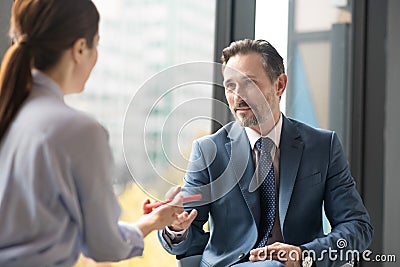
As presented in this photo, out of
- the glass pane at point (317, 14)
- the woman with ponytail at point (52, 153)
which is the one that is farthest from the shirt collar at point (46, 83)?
the glass pane at point (317, 14)

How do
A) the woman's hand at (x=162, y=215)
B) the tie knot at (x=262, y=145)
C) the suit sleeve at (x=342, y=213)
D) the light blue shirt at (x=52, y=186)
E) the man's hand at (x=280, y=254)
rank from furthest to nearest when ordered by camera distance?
the tie knot at (x=262, y=145), the suit sleeve at (x=342, y=213), the man's hand at (x=280, y=254), the woman's hand at (x=162, y=215), the light blue shirt at (x=52, y=186)

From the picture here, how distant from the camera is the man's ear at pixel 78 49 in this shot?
1387 mm

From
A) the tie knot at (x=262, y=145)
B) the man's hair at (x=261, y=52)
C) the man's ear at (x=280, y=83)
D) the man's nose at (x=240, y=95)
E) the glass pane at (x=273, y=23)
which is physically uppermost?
the glass pane at (x=273, y=23)

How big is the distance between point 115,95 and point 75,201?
1.14 m

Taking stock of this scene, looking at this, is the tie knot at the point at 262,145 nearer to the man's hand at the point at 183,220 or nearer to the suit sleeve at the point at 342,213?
the suit sleeve at the point at 342,213

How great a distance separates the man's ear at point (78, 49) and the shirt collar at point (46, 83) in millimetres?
76

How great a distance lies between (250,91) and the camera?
7.23ft

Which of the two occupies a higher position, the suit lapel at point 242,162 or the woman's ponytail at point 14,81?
the woman's ponytail at point 14,81

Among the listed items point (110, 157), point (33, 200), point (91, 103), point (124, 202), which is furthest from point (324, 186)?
point (33, 200)

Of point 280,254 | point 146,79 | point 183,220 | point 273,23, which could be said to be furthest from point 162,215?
point 273,23

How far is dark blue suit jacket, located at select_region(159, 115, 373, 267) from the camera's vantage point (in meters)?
2.19

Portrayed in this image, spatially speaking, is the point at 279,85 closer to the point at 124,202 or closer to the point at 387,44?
the point at 124,202

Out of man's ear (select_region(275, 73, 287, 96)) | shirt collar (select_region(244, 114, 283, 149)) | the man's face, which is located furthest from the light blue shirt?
man's ear (select_region(275, 73, 287, 96))

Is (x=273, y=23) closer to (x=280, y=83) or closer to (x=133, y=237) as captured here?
(x=280, y=83)
